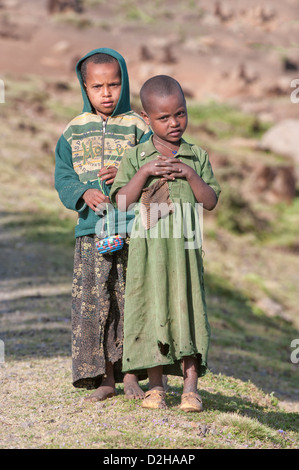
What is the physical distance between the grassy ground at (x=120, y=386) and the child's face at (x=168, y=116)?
148 cm

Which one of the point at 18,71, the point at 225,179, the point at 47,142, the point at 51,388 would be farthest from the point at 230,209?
the point at 18,71

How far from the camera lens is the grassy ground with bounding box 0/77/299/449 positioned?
354 cm

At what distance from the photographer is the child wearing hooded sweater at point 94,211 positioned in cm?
386

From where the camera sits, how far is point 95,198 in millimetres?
3709

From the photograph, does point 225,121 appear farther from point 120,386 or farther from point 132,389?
point 132,389

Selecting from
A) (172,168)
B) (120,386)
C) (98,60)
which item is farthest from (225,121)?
(172,168)

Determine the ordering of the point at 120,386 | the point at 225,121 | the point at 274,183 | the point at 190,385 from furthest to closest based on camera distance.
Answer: the point at 225,121, the point at 274,183, the point at 120,386, the point at 190,385

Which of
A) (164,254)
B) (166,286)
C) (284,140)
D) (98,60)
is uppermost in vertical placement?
(284,140)

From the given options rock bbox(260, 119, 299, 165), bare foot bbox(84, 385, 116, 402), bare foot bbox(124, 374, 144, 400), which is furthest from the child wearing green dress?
rock bbox(260, 119, 299, 165)

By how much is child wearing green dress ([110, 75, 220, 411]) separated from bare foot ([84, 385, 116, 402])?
1.23 ft

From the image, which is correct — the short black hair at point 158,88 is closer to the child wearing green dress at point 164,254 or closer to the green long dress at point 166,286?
the child wearing green dress at point 164,254

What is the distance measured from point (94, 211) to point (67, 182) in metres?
0.23
